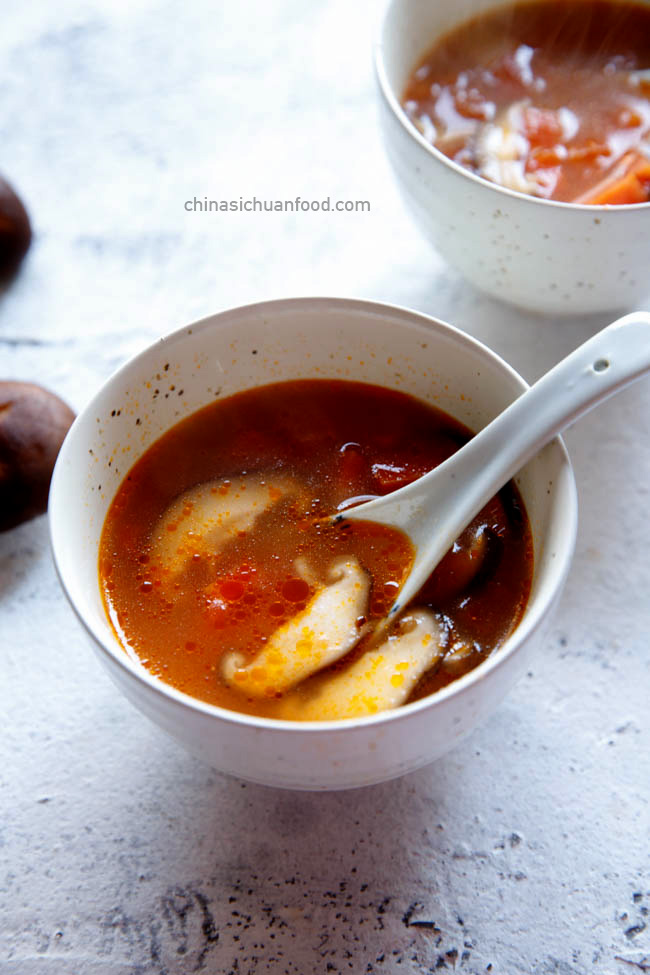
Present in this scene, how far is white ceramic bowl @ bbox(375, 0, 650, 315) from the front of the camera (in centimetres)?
119

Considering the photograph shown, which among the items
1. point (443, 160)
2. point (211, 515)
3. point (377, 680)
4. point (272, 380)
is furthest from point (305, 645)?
point (443, 160)

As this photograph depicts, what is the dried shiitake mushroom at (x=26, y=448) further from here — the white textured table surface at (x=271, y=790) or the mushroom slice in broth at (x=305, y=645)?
the mushroom slice in broth at (x=305, y=645)

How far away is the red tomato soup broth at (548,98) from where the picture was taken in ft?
4.43

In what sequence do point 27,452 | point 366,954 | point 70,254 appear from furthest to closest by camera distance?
1. point 70,254
2. point 27,452
3. point 366,954

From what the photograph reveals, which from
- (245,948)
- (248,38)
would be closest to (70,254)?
(248,38)

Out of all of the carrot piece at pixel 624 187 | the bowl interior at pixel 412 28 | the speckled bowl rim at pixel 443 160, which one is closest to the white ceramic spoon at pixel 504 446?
the speckled bowl rim at pixel 443 160

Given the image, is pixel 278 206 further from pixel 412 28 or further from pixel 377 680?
pixel 377 680

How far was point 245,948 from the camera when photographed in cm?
99

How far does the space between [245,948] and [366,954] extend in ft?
0.39

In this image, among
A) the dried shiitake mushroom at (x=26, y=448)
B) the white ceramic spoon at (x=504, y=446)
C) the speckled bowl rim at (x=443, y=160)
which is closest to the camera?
the white ceramic spoon at (x=504, y=446)

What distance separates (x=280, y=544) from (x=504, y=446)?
0.26 metres

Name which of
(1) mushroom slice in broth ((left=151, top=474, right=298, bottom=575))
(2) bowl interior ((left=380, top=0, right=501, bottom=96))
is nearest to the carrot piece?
Result: (2) bowl interior ((left=380, top=0, right=501, bottom=96))

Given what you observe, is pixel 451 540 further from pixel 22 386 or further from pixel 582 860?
pixel 22 386

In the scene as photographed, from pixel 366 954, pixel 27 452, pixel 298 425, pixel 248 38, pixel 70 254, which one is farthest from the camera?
Result: pixel 248 38
